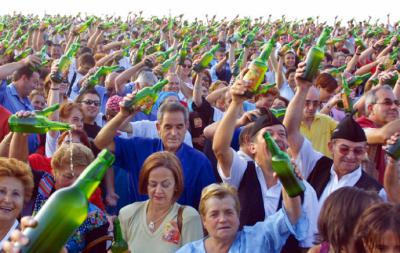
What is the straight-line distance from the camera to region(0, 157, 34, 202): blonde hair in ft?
11.0

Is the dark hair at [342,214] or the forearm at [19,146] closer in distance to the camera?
the dark hair at [342,214]

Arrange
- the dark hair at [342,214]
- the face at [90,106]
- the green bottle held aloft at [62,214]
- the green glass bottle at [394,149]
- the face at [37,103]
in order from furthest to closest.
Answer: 1. the face at [37,103]
2. the face at [90,106]
3. the green glass bottle at [394,149]
4. the dark hair at [342,214]
5. the green bottle held aloft at [62,214]

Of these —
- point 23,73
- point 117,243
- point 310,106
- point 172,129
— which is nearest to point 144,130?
point 172,129

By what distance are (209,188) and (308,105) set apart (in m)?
2.29

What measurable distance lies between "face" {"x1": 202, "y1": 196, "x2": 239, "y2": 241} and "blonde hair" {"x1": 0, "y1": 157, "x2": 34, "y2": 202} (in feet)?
3.19

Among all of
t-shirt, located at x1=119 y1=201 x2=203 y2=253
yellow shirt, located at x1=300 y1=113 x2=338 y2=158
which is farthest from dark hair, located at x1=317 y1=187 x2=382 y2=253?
yellow shirt, located at x1=300 y1=113 x2=338 y2=158

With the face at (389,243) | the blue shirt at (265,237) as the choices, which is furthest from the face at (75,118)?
the face at (389,243)

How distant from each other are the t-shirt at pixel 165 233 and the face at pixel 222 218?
380 mm

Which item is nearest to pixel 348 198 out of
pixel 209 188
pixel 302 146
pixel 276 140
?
pixel 209 188

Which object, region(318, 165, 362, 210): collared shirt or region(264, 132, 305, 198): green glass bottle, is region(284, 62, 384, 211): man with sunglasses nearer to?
region(318, 165, 362, 210): collared shirt

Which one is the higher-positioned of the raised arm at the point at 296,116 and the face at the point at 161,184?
the raised arm at the point at 296,116

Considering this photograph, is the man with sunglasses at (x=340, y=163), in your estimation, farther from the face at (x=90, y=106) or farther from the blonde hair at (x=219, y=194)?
the face at (x=90, y=106)

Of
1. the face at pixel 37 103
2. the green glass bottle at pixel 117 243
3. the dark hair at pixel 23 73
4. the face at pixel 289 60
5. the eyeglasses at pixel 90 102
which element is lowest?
the green glass bottle at pixel 117 243

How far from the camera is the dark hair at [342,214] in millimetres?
2840
